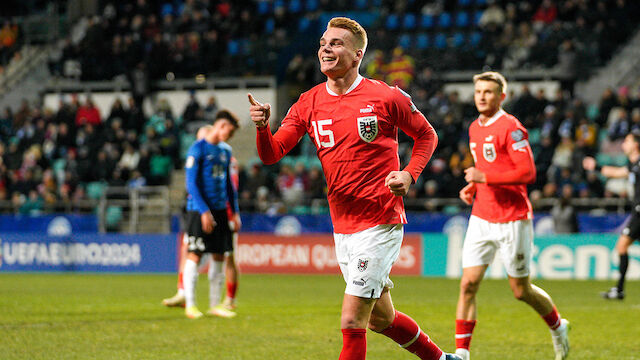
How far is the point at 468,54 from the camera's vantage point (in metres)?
26.9

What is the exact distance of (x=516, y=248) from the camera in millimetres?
7816

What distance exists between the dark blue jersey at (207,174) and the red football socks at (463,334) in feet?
14.2

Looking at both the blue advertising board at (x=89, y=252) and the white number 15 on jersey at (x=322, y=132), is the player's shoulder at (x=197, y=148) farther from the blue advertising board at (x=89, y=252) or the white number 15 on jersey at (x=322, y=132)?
the blue advertising board at (x=89, y=252)

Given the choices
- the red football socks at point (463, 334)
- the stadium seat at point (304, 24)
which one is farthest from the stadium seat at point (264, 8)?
the red football socks at point (463, 334)

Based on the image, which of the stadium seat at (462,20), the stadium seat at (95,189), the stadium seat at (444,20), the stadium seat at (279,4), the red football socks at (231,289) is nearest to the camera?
the red football socks at (231,289)

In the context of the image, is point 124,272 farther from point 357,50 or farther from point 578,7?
point 357,50

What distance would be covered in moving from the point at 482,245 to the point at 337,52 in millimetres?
2762

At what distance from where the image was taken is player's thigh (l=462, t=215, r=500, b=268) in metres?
7.86

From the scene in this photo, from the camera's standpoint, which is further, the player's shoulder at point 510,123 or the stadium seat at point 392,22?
the stadium seat at point 392,22

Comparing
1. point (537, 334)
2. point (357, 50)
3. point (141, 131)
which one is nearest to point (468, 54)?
point (141, 131)

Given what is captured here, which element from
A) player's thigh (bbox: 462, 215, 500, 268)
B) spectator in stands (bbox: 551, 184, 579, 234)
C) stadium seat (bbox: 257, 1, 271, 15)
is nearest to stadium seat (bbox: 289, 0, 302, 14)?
stadium seat (bbox: 257, 1, 271, 15)

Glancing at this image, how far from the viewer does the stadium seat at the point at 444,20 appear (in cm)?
2950

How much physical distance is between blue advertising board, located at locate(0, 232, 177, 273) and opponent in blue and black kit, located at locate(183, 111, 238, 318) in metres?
11.2

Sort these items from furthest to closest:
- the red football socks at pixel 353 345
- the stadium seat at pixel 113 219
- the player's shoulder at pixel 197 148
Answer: the stadium seat at pixel 113 219, the player's shoulder at pixel 197 148, the red football socks at pixel 353 345
